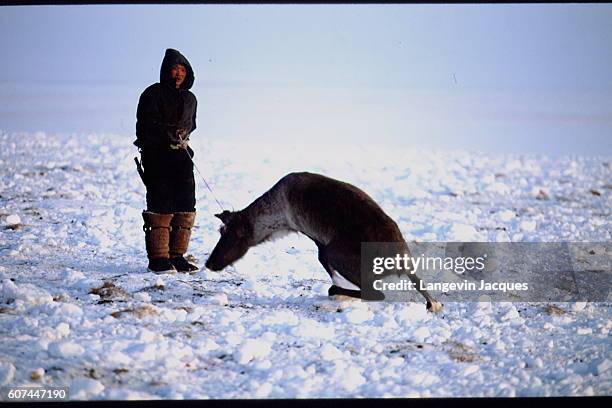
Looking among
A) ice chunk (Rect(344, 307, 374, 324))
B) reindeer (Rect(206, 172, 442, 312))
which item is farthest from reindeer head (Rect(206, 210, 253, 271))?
ice chunk (Rect(344, 307, 374, 324))

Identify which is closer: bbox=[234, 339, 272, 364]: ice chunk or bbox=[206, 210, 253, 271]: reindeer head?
bbox=[234, 339, 272, 364]: ice chunk

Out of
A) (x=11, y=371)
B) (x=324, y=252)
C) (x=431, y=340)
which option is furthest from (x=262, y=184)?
(x=11, y=371)

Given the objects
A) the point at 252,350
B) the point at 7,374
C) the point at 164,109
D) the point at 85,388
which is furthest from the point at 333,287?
the point at 7,374

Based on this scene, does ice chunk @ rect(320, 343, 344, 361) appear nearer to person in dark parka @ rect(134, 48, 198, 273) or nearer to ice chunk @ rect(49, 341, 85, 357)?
ice chunk @ rect(49, 341, 85, 357)

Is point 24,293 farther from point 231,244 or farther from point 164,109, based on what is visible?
point 164,109

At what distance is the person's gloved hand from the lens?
5.10m

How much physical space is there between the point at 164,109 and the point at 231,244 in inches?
40.5

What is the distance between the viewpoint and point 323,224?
457cm

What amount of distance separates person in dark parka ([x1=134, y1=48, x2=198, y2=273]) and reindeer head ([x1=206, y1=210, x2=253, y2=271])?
0.25 metres

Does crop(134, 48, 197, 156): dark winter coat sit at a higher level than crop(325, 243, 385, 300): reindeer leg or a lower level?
higher

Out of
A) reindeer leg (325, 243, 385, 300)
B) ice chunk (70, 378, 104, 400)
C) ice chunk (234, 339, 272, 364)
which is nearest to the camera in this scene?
ice chunk (70, 378, 104, 400)

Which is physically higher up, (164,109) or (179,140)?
(164,109)

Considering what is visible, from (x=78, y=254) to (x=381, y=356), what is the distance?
102 inches

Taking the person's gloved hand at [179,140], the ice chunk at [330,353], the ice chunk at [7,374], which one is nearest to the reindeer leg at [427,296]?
the ice chunk at [330,353]
